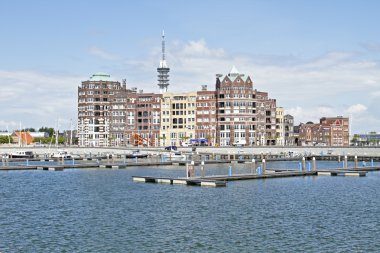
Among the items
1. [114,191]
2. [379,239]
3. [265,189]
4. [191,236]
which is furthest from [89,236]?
[265,189]

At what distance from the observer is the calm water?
151 feet

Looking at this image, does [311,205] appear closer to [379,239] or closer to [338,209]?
[338,209]

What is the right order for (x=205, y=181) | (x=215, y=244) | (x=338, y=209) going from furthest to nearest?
(x=205, y=181) → (x=338, y=209) → (x=215, y=244)

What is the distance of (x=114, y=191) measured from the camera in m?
83.9

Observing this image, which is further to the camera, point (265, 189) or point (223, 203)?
point (265, 189)

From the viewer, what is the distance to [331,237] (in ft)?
159

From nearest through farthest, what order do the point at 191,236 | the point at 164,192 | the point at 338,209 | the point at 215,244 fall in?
1. the point at 215,244
2. the point at 191,236
3. the point at 338,209
4. the point at 164,192

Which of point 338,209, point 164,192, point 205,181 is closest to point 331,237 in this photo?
point 338,209

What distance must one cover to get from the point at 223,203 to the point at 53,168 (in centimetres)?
6970

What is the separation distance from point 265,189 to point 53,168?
60.9 meters

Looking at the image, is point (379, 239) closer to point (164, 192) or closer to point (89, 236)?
point (89, 236)

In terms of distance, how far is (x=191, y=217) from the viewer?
194 ft

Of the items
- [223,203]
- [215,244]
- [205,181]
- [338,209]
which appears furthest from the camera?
[205,181]

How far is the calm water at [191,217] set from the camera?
46062mm
